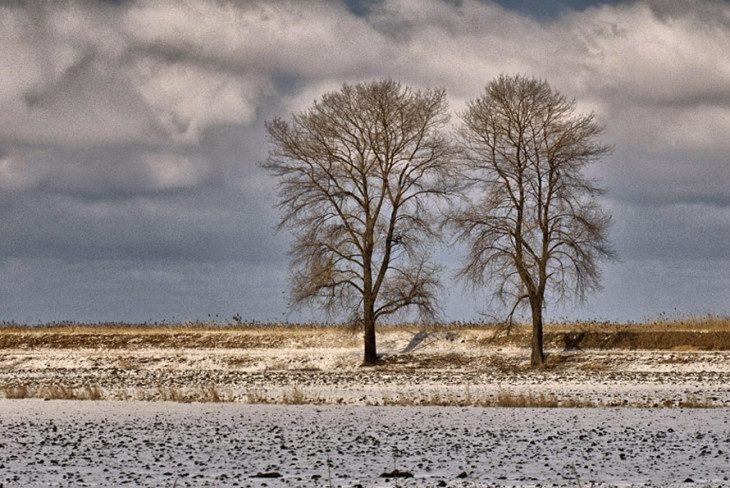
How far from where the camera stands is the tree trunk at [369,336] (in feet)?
164

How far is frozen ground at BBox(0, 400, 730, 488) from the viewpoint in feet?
51.8

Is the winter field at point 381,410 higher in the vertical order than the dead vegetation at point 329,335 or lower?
lower

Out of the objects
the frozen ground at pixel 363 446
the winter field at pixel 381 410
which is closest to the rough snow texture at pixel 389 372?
the winter field at pixel 381 410

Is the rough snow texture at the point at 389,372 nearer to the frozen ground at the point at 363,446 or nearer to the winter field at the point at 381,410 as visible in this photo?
the winter field at the point at 381,410

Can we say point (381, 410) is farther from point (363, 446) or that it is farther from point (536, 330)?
point (536, 330)

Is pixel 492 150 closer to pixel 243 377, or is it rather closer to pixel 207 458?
pixel 243 377

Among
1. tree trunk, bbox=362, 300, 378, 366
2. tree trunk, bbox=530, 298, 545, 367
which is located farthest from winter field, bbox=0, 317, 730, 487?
tree trunk, bbox=530, 298, 545, 367

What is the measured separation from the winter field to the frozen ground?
0.19ft

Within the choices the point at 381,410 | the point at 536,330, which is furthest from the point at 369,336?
the point at 381,410

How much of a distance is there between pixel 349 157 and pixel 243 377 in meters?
14.3

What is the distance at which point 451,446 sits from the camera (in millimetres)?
19531

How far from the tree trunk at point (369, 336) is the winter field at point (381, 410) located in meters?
0.79

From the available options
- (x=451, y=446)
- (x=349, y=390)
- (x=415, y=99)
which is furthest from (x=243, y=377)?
(x=451, y=446)

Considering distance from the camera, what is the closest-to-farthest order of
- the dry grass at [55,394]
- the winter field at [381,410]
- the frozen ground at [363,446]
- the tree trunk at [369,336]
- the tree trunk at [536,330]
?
the frozen ground at [363,446], the winter field at [381,410], the dry grass at [55,394], the tree trunk at [536,330], the tree trunk at [369,336]
